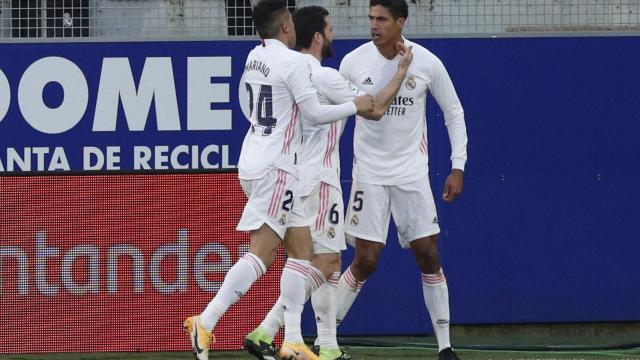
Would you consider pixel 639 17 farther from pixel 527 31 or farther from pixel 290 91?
pixel 290 91

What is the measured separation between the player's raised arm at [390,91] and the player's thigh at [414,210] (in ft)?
2.14

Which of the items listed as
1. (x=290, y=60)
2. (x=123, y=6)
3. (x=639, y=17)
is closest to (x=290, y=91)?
(x=290, y=60)

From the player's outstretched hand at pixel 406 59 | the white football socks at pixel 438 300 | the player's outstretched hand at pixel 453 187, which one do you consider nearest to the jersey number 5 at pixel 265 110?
the player's outstretched hand at pixel 406 59

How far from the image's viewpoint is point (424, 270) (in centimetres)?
815

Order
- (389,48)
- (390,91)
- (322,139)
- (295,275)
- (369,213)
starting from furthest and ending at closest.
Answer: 1. (389,48)
2. (369,213)
3. (322,139)
4. (390,91)
5. (295,275)

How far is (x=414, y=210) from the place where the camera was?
810 centimetres

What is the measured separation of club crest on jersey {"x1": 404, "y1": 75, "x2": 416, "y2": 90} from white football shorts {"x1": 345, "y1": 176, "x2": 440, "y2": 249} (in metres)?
0.54

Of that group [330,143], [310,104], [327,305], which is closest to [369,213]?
[330,143]

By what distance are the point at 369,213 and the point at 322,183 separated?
0.44 m

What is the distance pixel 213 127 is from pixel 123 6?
1085 millimetres

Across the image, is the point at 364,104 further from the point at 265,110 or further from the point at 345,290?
the point at 345,290

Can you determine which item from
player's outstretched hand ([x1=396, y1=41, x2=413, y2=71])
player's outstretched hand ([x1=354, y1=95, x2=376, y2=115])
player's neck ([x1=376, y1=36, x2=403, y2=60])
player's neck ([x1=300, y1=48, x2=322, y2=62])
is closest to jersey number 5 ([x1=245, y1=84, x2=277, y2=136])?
player's outstretched hand ([x1=354, y1=95, x2=376, y2=115])

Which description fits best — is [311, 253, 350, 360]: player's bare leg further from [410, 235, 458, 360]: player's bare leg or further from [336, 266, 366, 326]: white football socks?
[410, 235, 458, 360]: player's bare leg

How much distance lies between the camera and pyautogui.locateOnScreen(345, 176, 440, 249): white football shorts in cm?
809
